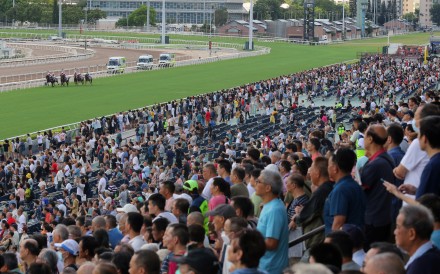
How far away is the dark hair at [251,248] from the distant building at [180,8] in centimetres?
17985

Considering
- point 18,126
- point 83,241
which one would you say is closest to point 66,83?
point 18,126

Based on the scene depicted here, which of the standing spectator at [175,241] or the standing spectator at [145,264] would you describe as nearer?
the standing spectator at [145,264]

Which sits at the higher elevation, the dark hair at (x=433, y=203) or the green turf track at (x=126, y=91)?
the dark hair at (x=433, y=203)

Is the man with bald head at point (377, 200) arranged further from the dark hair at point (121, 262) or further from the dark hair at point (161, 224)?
the dark hair at point (121, 262)

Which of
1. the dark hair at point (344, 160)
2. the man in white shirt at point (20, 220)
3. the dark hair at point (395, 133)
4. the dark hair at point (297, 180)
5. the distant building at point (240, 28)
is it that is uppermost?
the distant building at point (240, 28)

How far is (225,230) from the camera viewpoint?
8430mm

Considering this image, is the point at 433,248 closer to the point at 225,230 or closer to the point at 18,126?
the point at 225,230

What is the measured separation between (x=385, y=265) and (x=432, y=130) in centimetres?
213

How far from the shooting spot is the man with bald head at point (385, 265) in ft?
21.7

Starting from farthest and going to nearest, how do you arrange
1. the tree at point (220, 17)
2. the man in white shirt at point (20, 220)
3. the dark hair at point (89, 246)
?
the tree at point (220, 17), the man in white shirt at point (20, 220), the dark hair at point (89, 246)

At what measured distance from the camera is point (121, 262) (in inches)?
337

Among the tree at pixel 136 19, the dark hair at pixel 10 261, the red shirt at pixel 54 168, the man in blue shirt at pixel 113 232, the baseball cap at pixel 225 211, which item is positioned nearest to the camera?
the baseball cap at pixel 225 211

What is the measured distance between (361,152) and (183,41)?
343 feet

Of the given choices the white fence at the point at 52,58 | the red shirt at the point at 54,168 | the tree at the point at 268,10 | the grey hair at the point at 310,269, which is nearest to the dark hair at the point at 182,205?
the grey hair at the point at 310,269
